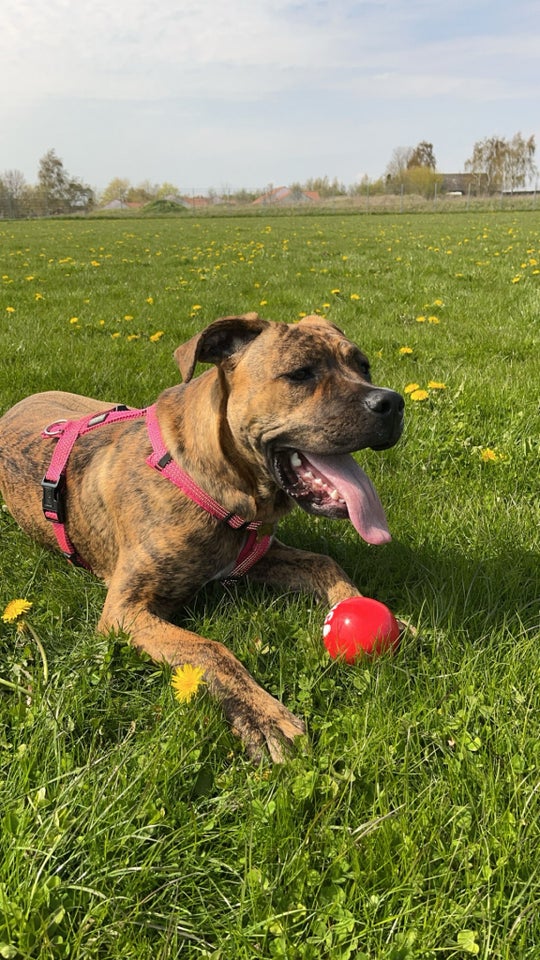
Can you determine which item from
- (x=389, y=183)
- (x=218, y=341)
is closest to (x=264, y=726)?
(x=218, y=341)

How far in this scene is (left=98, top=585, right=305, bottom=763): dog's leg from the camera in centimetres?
223

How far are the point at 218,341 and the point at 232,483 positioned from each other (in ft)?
2.07

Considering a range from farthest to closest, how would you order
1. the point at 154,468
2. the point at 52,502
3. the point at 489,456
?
the point at 489,456
the point at 52,502
the point at 154,468

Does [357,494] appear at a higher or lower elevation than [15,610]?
higher

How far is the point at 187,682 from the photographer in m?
2.29

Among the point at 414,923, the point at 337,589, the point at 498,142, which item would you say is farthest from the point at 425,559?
the point at 498,142

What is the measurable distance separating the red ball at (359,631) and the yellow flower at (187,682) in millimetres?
563

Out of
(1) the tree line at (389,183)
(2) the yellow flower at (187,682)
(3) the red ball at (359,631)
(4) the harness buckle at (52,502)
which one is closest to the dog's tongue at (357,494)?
(3) the red ball at (359,631)

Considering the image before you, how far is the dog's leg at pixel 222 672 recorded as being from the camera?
87.8 inches

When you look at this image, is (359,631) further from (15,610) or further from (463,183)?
(463,183)

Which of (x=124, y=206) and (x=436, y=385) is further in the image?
(x=124, y=206)

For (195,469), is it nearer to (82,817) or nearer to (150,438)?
(150,438)

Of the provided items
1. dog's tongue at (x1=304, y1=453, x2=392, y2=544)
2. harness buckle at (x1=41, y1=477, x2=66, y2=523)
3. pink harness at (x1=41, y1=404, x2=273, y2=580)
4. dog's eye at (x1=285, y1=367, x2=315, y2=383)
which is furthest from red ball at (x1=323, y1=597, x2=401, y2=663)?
harness buckle at (x1=41, y1=477, x2=66, y2=523)

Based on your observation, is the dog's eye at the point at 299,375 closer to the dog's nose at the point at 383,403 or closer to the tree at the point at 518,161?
the dog's nose at the point at 383,403
